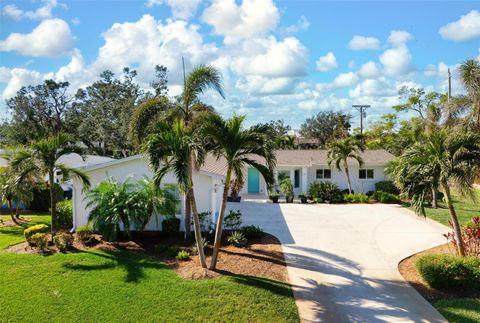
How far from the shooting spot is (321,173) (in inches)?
1215

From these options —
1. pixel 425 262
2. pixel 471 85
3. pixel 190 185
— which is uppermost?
pixel 471 85

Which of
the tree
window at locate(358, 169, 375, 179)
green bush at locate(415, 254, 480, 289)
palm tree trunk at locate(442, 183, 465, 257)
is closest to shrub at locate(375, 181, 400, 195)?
window at locate(358, 169, 375, 179)

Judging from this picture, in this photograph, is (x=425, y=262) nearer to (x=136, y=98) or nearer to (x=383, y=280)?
(x=383, y=280)

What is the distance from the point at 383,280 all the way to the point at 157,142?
7.69 m

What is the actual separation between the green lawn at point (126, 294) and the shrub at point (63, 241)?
40.4 inches

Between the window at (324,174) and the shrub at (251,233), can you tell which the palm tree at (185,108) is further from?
the window at (324,174)

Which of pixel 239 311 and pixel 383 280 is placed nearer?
pixel 239 311

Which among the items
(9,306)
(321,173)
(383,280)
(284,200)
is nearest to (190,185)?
(9,306)

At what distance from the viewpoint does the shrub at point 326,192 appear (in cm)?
2742

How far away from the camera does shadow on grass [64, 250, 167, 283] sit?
446 inches

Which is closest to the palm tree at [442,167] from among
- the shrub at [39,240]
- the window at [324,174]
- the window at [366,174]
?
the shrub at [39,240]

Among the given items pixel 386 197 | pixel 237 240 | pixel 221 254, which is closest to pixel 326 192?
pixel 386 197

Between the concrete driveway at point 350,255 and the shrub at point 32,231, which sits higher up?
the shrub at point 32,231

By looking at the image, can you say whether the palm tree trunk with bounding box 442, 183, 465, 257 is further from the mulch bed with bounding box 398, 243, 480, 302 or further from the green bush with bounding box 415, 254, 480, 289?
the mulch bed with bounding box 398, 243, 480, 302
